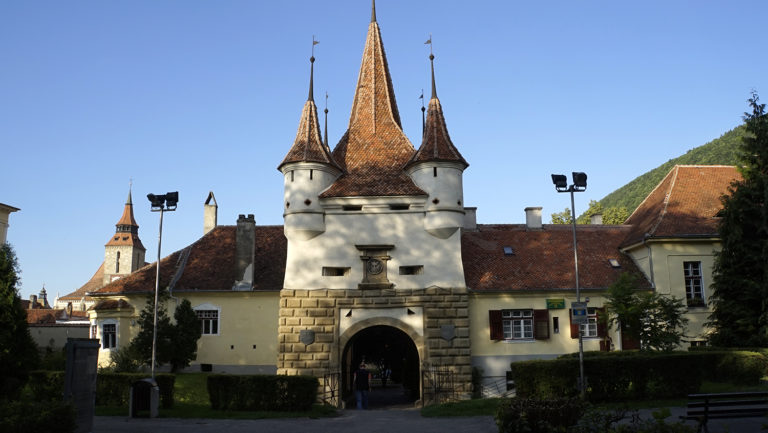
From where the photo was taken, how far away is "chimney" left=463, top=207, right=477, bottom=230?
3325 centimetres

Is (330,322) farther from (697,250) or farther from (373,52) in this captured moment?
(697,250)

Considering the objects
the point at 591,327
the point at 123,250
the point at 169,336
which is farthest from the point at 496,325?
the point at 123,250

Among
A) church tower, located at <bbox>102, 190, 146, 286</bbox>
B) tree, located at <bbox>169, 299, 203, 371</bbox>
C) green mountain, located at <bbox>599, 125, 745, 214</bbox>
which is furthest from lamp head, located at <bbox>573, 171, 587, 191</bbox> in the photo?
church tower, located at <bbox>102, 190, 146, 286</bbox>

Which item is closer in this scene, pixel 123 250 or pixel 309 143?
pixel 309 143

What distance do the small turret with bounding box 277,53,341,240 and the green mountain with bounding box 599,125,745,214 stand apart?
5601 cm

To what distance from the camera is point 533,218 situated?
34062mm

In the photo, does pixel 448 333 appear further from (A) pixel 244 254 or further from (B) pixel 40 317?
(B) pixel 40 317

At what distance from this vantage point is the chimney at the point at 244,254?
30.4 metres

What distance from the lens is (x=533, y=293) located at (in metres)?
28.7

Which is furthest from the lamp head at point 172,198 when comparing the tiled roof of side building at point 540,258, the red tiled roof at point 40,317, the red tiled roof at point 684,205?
the red tiled roof at point 40,317

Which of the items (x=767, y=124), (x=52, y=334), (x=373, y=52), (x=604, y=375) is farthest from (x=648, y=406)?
(x=52, y=334)

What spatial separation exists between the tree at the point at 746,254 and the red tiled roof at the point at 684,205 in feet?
6.57

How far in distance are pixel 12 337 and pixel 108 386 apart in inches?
221

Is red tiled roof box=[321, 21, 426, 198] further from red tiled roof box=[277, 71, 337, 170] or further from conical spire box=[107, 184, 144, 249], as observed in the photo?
conical spire box=[107, 184, 144, 249]
